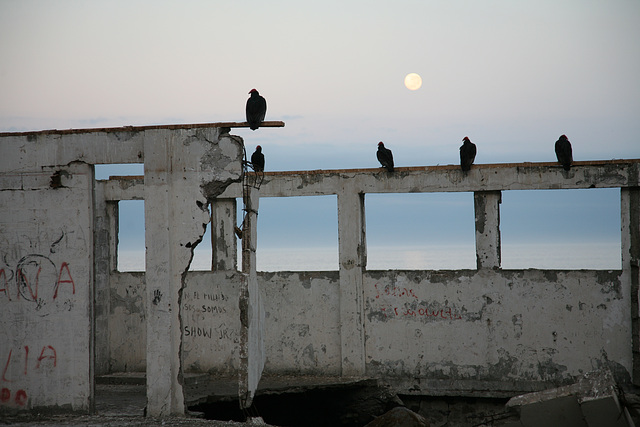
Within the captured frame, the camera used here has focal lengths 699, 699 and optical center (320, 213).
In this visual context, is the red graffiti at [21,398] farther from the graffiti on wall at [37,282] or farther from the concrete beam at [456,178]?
the concrete beam at [456,178]

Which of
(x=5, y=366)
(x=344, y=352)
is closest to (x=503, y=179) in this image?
(x=344, y=352)

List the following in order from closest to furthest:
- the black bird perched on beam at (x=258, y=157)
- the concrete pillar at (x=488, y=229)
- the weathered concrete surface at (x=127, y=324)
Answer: the concrete pillar at (x=488, y=229), the black bird perched on beam at (x=258, y=157), the weathered concrete surface at (x=127, y=324)

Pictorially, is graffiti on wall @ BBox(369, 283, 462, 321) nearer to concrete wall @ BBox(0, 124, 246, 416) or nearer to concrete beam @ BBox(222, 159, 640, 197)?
concrete beam @ BBox(222, 159, 640, 197)

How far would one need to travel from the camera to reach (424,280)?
13414mm

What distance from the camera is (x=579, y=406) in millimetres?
8086

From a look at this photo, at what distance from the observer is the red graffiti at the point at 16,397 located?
29.7ft

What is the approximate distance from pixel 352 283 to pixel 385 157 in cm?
254

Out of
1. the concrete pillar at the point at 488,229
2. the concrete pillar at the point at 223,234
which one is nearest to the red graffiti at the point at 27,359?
the concrete pillar at the point at 223,234

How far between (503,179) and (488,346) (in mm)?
3131

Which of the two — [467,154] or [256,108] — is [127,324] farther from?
[467,154]

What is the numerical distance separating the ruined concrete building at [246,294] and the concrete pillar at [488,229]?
0.09 ft

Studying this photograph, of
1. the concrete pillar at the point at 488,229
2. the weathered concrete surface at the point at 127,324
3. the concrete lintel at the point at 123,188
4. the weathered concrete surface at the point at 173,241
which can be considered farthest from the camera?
the weathered concrete surface at the point at 127,324

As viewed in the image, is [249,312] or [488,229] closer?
[249,312]

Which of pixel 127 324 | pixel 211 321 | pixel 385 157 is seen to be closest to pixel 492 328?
pixel 385 157
